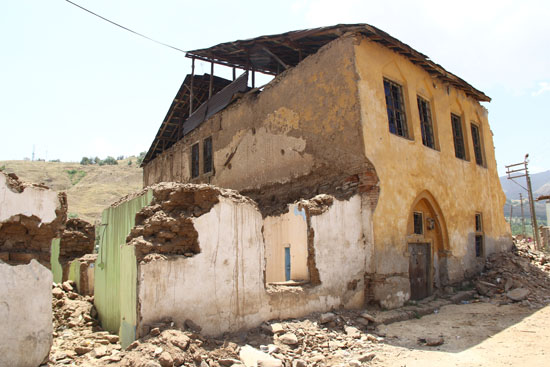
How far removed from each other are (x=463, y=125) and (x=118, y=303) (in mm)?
12409

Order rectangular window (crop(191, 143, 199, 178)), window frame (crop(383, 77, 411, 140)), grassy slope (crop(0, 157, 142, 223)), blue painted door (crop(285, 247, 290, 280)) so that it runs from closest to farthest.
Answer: blue painted door (crop(285, 247, 290, 280)) < window frame (crop(383, 77, 411, 140)) < rectangular window (crop(191, 143, 199, 178)) < grassy slope (crop(0, 157, 142, 223))

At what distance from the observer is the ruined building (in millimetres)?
6184

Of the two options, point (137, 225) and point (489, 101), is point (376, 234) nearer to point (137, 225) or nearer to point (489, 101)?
point (137, 225)

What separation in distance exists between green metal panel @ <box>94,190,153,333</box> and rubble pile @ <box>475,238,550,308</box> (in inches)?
365

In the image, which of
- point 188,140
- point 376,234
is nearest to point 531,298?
point 376,234

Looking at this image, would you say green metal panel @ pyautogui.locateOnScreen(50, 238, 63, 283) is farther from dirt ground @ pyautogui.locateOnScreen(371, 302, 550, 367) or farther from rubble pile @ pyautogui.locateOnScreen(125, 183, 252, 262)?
dirt ground @ pyautogui.locateOnScreen(371, 302, 550, 367)

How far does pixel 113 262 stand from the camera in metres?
7.40

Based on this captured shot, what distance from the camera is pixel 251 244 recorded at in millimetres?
6895

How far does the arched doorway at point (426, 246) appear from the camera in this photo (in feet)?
35.2

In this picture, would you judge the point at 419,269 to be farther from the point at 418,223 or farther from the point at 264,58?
the point at 264,58

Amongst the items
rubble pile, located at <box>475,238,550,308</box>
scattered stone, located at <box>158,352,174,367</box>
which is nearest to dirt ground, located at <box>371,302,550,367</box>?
rubble pile, located at <box>475,238,550,308</box>

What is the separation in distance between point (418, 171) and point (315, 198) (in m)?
3.91

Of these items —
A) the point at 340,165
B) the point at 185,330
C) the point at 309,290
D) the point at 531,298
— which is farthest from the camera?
the point at 531,298

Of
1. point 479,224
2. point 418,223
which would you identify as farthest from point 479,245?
point 418,223
